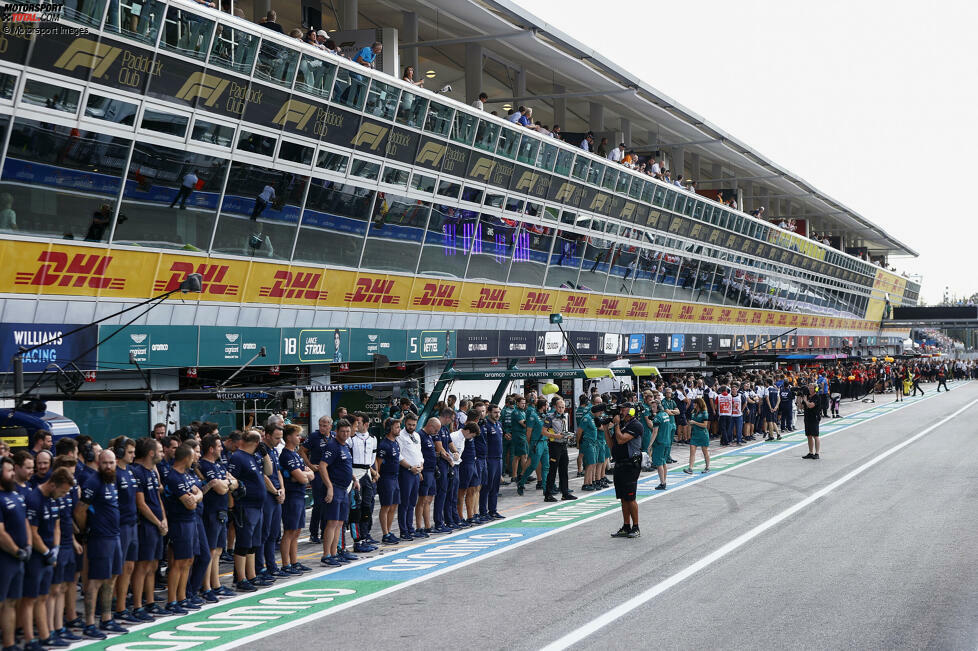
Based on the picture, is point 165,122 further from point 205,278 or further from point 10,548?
point 10,548

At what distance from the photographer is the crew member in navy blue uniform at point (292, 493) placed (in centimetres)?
1041

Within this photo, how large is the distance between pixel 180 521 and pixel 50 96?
8824mm

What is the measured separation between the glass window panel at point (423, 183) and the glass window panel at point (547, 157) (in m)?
5.03

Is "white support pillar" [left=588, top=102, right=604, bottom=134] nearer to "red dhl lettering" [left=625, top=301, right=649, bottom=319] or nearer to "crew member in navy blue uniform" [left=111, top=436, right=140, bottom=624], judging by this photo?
"red dhl lettering" [left=625, top=301, right=649, bottom=319]

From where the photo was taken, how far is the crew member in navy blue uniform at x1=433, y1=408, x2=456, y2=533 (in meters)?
13.1

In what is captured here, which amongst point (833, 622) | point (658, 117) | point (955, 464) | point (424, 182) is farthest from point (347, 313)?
point (658, 117)

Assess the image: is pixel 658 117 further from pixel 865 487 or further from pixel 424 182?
pixel 865 487

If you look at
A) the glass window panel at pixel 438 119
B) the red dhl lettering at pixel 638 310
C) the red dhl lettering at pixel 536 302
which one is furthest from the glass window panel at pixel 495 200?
the red dhl lettering at pixel 638 310

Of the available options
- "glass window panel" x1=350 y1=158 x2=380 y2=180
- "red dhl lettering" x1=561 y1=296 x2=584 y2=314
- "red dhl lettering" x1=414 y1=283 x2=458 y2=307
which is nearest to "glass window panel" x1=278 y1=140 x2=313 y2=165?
"glass window panel" x1=350 y1=158 x2=380 y2=180

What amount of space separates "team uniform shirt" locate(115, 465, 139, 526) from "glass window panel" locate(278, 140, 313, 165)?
1158 cm

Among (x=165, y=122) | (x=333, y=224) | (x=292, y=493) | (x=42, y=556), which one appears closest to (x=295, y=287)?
(x=333, y=224)

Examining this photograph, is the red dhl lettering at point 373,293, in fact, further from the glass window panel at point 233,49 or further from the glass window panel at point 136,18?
the glass window panel at point 136,18

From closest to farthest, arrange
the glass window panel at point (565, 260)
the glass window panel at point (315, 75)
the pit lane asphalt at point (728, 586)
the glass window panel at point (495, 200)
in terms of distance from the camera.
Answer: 1. the pit lane asphalt at point (728, 586)
2. the glass window panel at point (315, 75)
3. the glass window panel at point (495, 200)
4. the glass window panel at point (565, 260)

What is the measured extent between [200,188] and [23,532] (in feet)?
37.1
